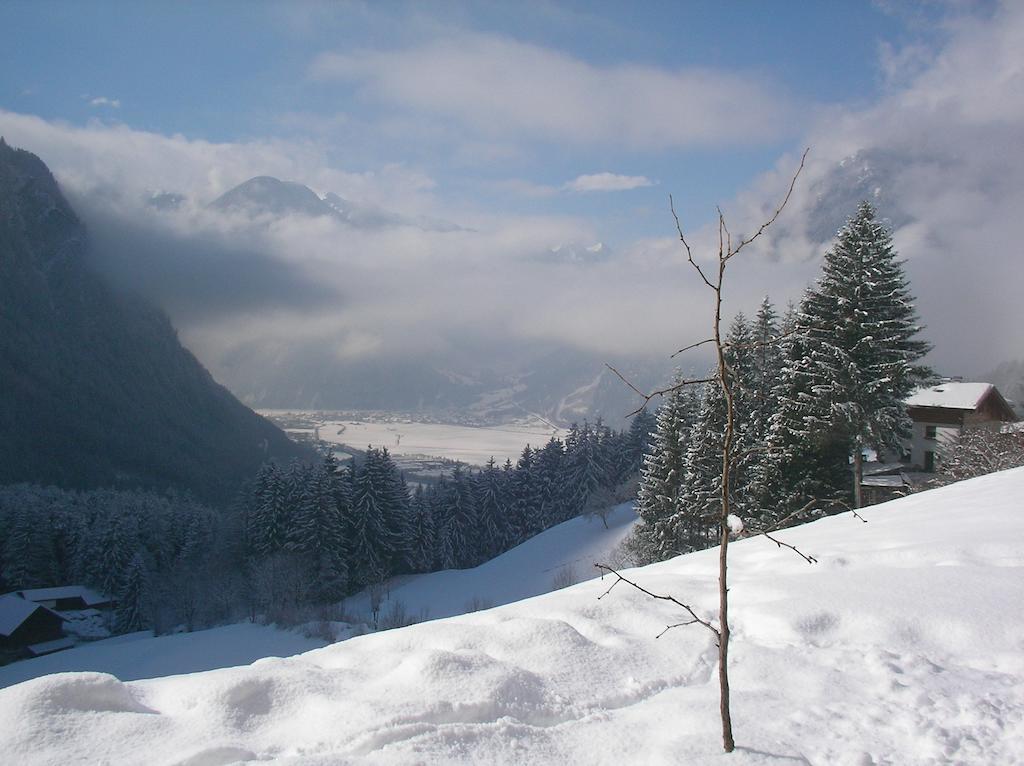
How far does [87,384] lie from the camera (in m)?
120

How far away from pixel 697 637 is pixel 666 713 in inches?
50.1

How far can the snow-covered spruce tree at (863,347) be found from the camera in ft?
64.7

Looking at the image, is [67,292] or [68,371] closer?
[68,371]

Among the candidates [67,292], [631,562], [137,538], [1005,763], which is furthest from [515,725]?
[67,292]

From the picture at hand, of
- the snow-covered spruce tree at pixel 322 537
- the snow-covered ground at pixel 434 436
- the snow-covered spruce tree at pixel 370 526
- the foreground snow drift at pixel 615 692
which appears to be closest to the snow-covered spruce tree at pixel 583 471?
the snow-covered ground at pixel 434 436

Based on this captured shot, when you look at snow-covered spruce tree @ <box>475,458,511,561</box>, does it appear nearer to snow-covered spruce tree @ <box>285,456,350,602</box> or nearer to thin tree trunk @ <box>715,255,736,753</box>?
snow-covered spruce tree @ <box>285,456,350,602</box>

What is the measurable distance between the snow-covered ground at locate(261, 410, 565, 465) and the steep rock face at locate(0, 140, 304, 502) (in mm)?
13518

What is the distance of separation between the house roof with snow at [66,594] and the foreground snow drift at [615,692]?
5541cm

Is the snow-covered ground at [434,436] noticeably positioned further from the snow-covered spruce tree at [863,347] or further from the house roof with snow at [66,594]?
the snow-covered spruce tree at [863,347]

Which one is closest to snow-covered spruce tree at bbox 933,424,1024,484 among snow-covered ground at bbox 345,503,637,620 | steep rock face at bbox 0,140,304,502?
snow-covered ground at bbox 345,503,637,620

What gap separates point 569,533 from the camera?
46000mm

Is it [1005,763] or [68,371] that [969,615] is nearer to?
[1005,763]

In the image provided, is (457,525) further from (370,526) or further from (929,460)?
(929,460)

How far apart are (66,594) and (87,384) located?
279 ft
